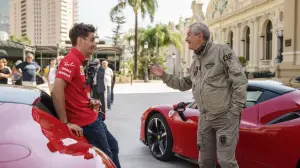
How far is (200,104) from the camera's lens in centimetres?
383

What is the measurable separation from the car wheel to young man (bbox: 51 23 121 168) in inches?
81.9

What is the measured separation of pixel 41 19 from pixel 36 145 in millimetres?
194883

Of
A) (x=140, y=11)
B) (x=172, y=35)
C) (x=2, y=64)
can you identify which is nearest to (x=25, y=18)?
(x=172, y=35)

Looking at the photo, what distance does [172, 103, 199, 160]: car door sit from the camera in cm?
496

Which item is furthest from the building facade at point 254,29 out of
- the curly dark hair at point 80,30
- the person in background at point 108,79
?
the curly dark hair at point 80,30

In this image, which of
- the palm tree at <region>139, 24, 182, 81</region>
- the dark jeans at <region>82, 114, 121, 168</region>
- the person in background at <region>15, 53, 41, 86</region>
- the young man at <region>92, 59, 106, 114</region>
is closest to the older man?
the dark jeans at <region>82, 114, 121, 168</region>

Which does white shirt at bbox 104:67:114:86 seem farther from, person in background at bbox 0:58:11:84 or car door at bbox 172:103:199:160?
car door at bbox 172:103:199:160

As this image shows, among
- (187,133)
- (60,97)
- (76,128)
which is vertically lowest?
(187,133)

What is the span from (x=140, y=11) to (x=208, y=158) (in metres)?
34.5

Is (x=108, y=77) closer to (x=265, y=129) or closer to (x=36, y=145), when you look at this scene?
(x=265, y=129)

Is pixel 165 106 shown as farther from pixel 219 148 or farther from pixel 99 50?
pixel 99 50

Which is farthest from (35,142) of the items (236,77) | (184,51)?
(184,51)

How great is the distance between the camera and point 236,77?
3625mm

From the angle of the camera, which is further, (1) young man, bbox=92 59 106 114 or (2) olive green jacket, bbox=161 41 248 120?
(1) young man, bbox=92 59 106 114
